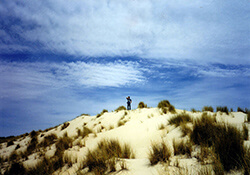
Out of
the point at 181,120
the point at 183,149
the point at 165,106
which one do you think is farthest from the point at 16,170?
the point at 165,106

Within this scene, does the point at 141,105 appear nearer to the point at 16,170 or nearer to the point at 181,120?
the point at 181,120

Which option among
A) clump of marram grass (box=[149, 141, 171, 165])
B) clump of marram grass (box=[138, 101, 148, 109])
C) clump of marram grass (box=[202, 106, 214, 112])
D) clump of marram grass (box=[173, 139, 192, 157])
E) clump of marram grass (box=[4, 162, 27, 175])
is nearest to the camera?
clump of marram grass (box=[149, 141, 171, 165])

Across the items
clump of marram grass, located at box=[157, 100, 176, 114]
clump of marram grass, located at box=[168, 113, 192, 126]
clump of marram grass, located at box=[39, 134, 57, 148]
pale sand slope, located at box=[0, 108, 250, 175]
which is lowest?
clump of marram grass, located at box=[39, 134, 57, 148]

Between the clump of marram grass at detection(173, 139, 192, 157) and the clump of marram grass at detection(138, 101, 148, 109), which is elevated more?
the clump of marram grass at detection(138, 101, 148, 109)

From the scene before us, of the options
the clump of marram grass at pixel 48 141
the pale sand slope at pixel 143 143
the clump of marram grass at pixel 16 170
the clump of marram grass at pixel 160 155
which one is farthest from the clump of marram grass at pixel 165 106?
the clump of marram grass at pixel 48 141

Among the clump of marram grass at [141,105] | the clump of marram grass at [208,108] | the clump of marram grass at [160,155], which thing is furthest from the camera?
the clump of marram grass at [141,105]

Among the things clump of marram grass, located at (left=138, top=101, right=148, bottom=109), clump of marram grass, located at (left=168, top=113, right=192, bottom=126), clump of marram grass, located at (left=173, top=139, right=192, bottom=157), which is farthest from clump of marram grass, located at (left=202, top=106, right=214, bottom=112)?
clump of marram grass, located at (left=173, top=139, right=192, bottom=157)

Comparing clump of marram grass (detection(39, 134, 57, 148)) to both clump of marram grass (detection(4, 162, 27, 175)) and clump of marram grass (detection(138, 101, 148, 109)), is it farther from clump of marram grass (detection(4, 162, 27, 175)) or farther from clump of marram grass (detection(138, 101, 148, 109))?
clump of marram grass (detection(138, 101, 148, 109))

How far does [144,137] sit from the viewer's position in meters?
6.95

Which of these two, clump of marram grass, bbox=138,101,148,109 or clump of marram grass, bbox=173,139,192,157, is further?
clump of marram grass, bbox=138,101,148,109

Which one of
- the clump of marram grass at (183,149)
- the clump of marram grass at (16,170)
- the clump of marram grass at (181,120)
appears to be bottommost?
the clump of marram grass at (16,170)

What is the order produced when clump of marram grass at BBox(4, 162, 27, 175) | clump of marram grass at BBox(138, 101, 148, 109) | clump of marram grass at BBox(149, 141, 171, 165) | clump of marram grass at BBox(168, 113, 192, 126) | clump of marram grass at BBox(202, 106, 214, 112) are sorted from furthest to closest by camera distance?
clump of marram grass at BBox(138, 101, 148, 109) < clump of marram grass at BBox(202, 106, 214, 112) < clump of marram grass at BBox(168, 113, 192, 126) < clump of marram grass at BBox(4, 162, 27, 175) < clump of marram grass at BBox(149, 141, 171, 165)

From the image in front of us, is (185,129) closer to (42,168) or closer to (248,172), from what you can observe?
(248,172)

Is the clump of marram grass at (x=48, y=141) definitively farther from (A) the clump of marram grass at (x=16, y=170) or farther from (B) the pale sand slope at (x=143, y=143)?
(A) the clump of marram grass at (x=16, y=170)
